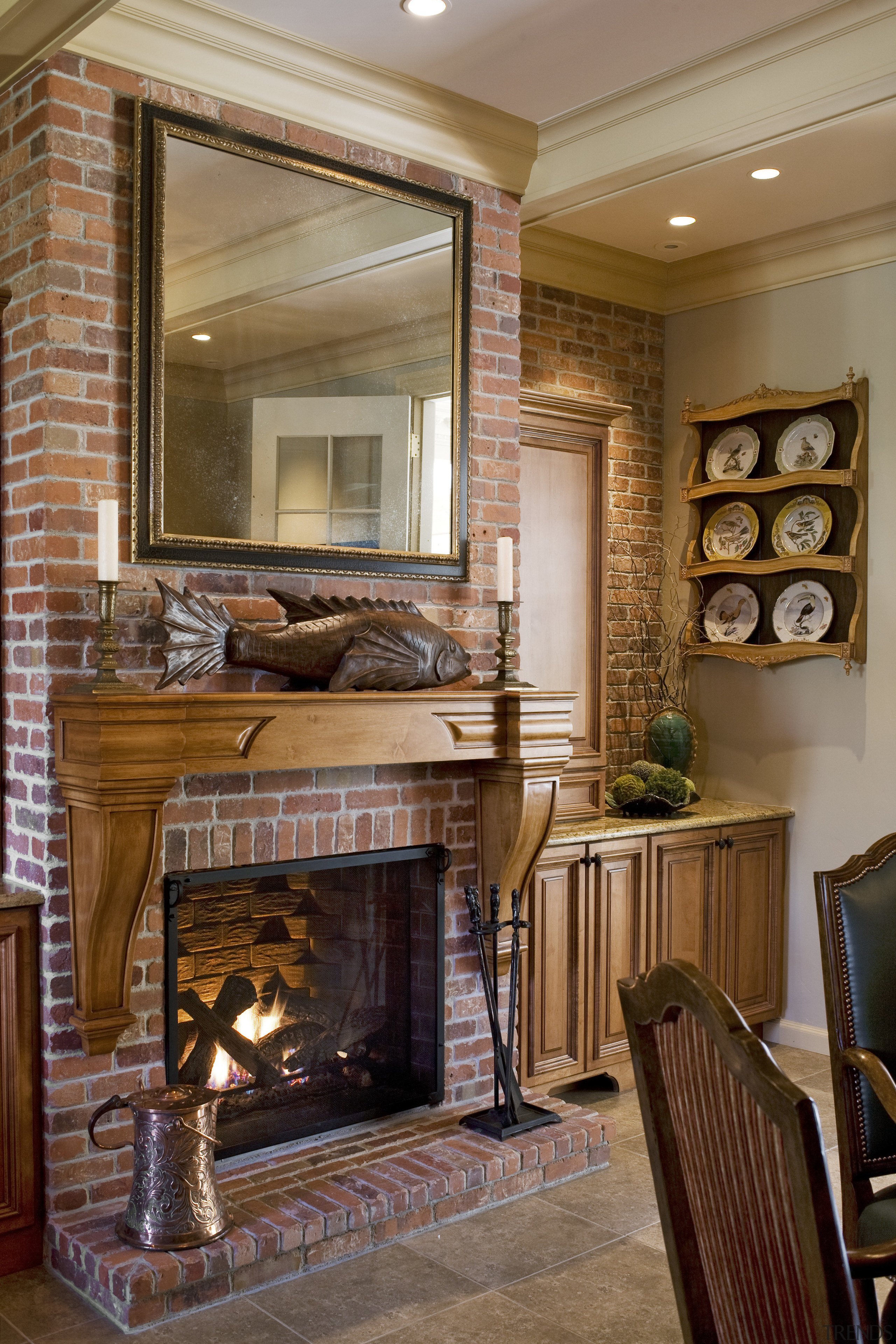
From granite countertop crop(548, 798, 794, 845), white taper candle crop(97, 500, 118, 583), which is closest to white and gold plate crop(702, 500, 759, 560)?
granite countertop crop(548, 798, 794, 845)

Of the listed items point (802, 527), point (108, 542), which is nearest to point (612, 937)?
point (802, 527)

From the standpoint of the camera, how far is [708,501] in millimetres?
4734

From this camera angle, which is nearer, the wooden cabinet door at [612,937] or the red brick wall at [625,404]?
the wooden cabinet door at [612,937]

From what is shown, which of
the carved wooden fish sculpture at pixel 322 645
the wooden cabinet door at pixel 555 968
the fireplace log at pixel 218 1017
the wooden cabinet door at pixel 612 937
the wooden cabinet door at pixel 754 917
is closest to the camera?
the carved wooden fish sculpture at pixel 322 645

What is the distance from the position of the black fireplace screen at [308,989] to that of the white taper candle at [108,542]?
Result: 2.55 ft

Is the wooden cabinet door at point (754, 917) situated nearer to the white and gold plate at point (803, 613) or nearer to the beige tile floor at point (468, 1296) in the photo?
the white and gold plate at point (803, 613)

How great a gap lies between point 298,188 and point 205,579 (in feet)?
3.49

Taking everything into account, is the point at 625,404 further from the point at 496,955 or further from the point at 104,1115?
the point at 104,1115

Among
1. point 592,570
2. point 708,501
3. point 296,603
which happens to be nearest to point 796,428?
point 708,501

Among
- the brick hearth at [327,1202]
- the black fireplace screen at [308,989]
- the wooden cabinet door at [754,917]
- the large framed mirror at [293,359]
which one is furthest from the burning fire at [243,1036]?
the wooden cabinet door at [754,917]

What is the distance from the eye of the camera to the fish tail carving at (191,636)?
273 cm

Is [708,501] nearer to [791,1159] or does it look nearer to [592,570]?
[592,570]

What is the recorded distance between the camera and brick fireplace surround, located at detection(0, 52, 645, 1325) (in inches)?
105

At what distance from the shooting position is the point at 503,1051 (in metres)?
3.28
